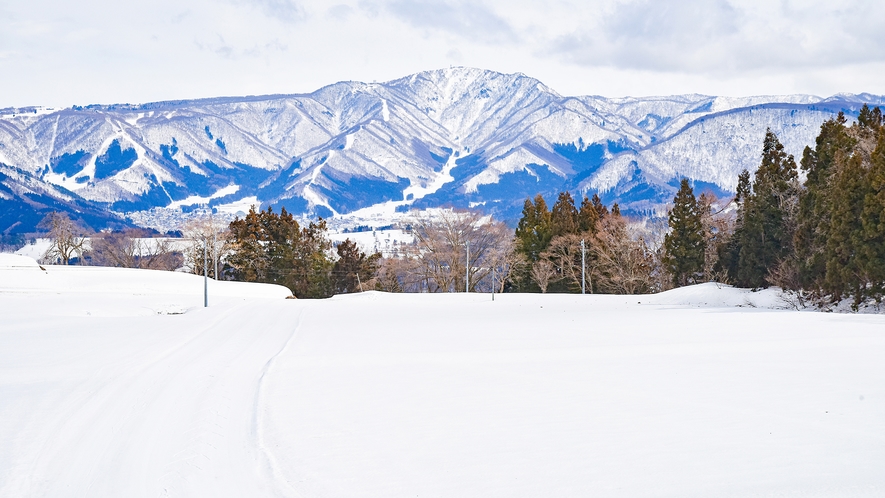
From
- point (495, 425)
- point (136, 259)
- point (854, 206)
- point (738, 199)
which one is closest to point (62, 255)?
point (136, 259)

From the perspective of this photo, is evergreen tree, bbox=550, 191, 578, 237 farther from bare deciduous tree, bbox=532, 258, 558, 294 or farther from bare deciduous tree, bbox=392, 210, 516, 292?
bare deciduous tree, bbox=392, 210, 516, 292

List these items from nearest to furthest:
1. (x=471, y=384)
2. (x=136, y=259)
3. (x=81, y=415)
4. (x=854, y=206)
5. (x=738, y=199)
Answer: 1. (x=81, y=415)
2. (x=471, y=384)
3. (x=854, y=206)
4. (x=738, y=199)
5. (x=136, y=259)

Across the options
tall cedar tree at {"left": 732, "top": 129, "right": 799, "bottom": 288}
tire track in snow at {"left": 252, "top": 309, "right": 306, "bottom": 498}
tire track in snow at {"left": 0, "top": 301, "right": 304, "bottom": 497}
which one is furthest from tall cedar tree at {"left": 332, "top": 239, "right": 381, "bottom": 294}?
tire track in snow at {"left": 252, "top": 309, "right": 306, "bottom": 498}

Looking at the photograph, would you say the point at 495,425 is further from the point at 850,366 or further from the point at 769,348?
the point at 769,348

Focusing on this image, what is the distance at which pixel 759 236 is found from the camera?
4388 cm

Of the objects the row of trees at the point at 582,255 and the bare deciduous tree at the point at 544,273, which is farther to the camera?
the bare deciduous tree at the point at 544,273

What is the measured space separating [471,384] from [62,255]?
76198mm

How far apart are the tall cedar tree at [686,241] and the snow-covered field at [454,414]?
Answer: 3265cm

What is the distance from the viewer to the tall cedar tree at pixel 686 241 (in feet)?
176

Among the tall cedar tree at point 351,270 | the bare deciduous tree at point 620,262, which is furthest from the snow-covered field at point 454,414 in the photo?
the tall cedar tree at point 351,270

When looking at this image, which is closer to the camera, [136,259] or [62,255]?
[62,255]

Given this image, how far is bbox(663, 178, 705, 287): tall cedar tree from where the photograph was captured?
53.6 m

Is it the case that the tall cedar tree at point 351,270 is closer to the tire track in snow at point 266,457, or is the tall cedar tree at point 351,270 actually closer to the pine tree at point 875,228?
the pine tree at point 875,228

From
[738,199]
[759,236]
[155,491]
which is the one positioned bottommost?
[155,491]
